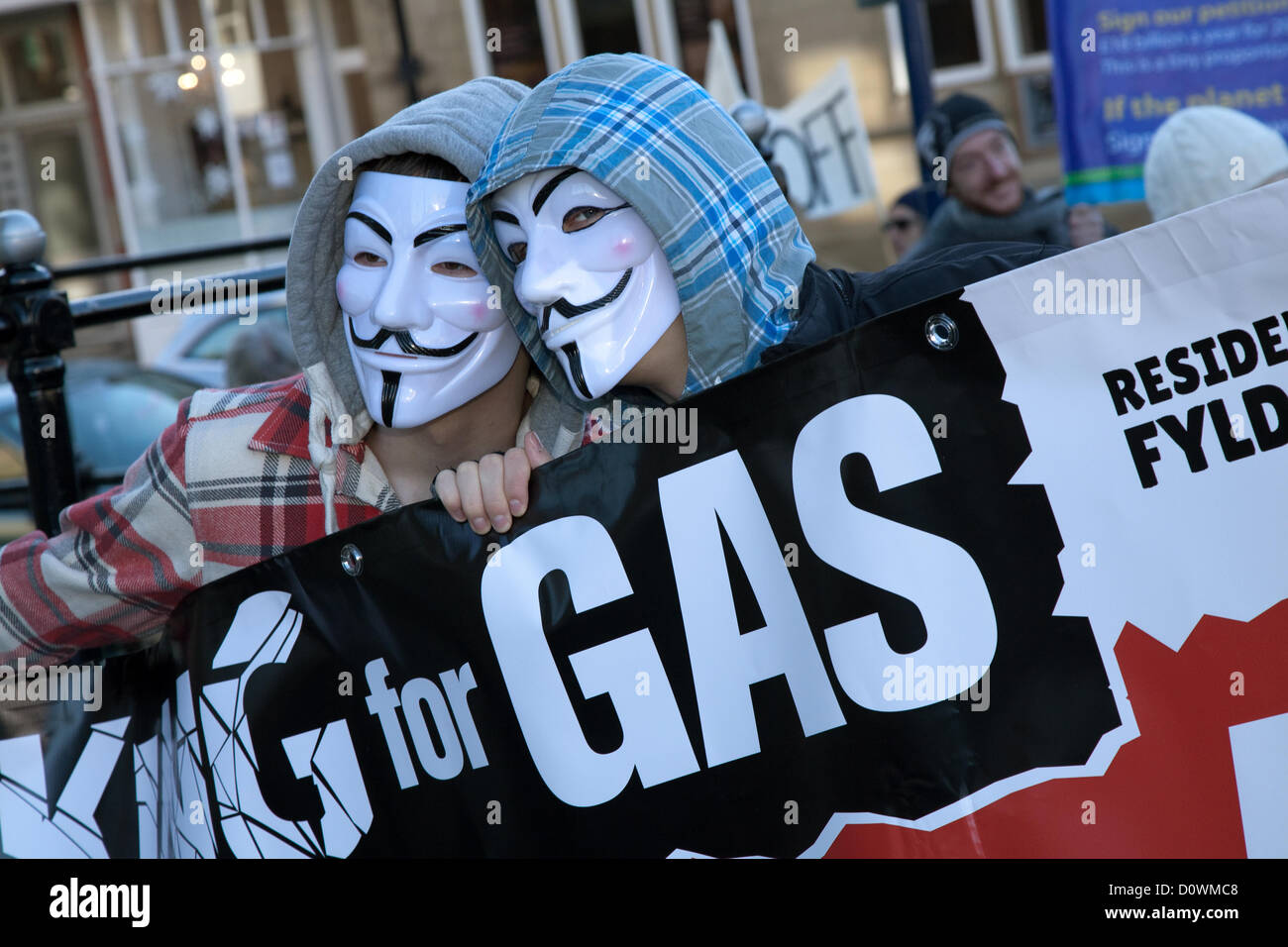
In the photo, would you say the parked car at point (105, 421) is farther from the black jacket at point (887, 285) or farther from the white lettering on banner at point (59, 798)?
the black jacket at point (887, 285)

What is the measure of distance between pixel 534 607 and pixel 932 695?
0.61 m

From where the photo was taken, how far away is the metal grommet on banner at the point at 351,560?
218 cm

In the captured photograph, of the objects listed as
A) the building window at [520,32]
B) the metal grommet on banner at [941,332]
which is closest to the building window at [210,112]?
the building window at [520,32]

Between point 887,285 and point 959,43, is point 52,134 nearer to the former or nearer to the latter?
point 959,43

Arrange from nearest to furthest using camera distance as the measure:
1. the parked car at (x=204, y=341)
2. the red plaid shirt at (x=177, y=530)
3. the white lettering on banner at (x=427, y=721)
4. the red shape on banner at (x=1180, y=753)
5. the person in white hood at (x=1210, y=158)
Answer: the red shape on banner at (x=1180, y=753) → the white lettering on banner at (x=427, y=721) → the red plaid shirt at (x=177, y=530) → the person in white hood at (x=1210, y=158) → the parked car at (x=204, y=341)

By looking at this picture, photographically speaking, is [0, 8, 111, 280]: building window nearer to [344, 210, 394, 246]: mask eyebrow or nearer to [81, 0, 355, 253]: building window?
[81, 0, 355, 253]: building window

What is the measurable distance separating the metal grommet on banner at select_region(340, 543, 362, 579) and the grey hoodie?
37 centimetres

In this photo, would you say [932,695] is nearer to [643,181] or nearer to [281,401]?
[643,181]

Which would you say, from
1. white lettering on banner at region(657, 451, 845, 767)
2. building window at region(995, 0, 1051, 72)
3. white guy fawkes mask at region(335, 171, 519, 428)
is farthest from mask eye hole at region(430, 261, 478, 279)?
building window at region(995, 0, 1051, 72)

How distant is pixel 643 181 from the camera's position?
2168 millimetres

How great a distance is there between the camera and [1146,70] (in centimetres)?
511

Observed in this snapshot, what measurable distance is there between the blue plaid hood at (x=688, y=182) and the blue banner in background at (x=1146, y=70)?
328 cm

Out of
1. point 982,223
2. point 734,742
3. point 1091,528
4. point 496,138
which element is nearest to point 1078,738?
point 1091,528

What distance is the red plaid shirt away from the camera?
2529 millimetres
